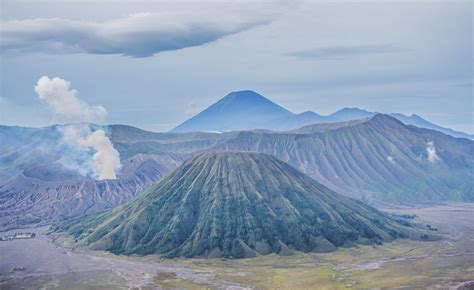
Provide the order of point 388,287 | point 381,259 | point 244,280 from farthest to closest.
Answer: point 381,259 → point 244,280 → point 388,287

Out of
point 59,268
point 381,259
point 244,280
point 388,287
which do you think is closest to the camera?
point 388,287

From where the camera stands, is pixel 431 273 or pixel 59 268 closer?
pixel 431 273

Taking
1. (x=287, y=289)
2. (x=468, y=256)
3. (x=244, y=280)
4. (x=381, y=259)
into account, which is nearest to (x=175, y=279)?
(x=244, y=280)

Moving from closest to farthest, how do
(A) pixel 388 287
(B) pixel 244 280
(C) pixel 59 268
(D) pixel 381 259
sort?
(A) pixel 388 287, (B) pixel 244 280, (C) pixel 59 268, (D) pixel 381 259

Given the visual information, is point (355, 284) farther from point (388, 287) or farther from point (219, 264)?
point (219, 264)

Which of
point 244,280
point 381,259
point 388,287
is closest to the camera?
point 388,287

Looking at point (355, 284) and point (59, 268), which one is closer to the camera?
point (355, 284)

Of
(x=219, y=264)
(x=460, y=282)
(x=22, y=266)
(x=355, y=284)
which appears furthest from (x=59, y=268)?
(x=460, y=282)

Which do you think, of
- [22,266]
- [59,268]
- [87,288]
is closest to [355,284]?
[87,288]

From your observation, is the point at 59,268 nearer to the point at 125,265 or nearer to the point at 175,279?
the point at 125,265
